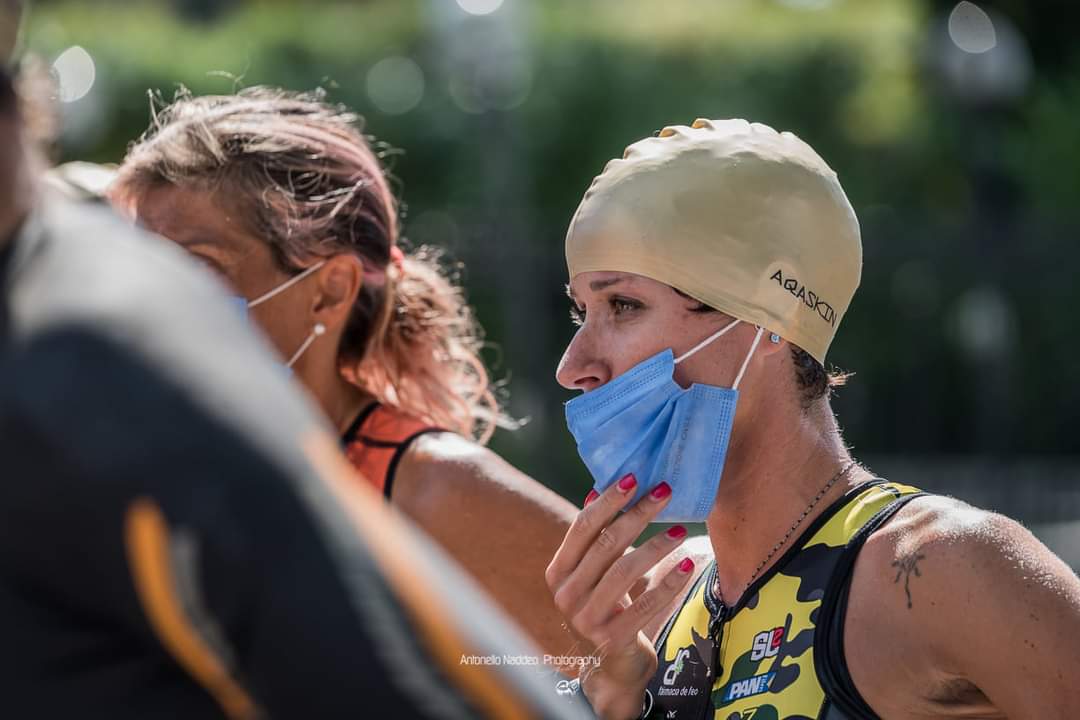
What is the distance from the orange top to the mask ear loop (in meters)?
0.21

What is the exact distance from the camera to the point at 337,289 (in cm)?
372

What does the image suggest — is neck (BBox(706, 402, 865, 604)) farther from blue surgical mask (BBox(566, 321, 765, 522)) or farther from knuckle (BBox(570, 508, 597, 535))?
knuckle (BBox(570, 508, 597, 535))

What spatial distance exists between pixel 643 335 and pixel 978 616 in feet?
2.66

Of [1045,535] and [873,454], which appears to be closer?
[1045,535]

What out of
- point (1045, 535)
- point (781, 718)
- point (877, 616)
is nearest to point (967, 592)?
point (877, 616)

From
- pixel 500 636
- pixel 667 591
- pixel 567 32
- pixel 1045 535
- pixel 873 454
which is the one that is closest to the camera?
pixel 500 636

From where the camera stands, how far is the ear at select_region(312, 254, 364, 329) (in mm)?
3689

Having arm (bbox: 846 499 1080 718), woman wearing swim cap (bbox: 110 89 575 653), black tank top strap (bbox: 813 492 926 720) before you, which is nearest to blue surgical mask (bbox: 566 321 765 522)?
black tank top strap (bbox: 813 492 926 720)

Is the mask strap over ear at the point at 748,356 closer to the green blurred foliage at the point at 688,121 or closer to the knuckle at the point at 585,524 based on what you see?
the knuckle at the point at 585,524

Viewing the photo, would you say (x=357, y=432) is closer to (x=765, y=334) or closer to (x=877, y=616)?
(x=765, y=334)

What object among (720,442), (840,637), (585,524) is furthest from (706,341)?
(840,637)

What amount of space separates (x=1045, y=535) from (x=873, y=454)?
90.0 inches

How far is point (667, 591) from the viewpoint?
103 inches

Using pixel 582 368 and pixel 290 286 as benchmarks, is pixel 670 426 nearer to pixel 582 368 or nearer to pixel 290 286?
pixel 582 368
